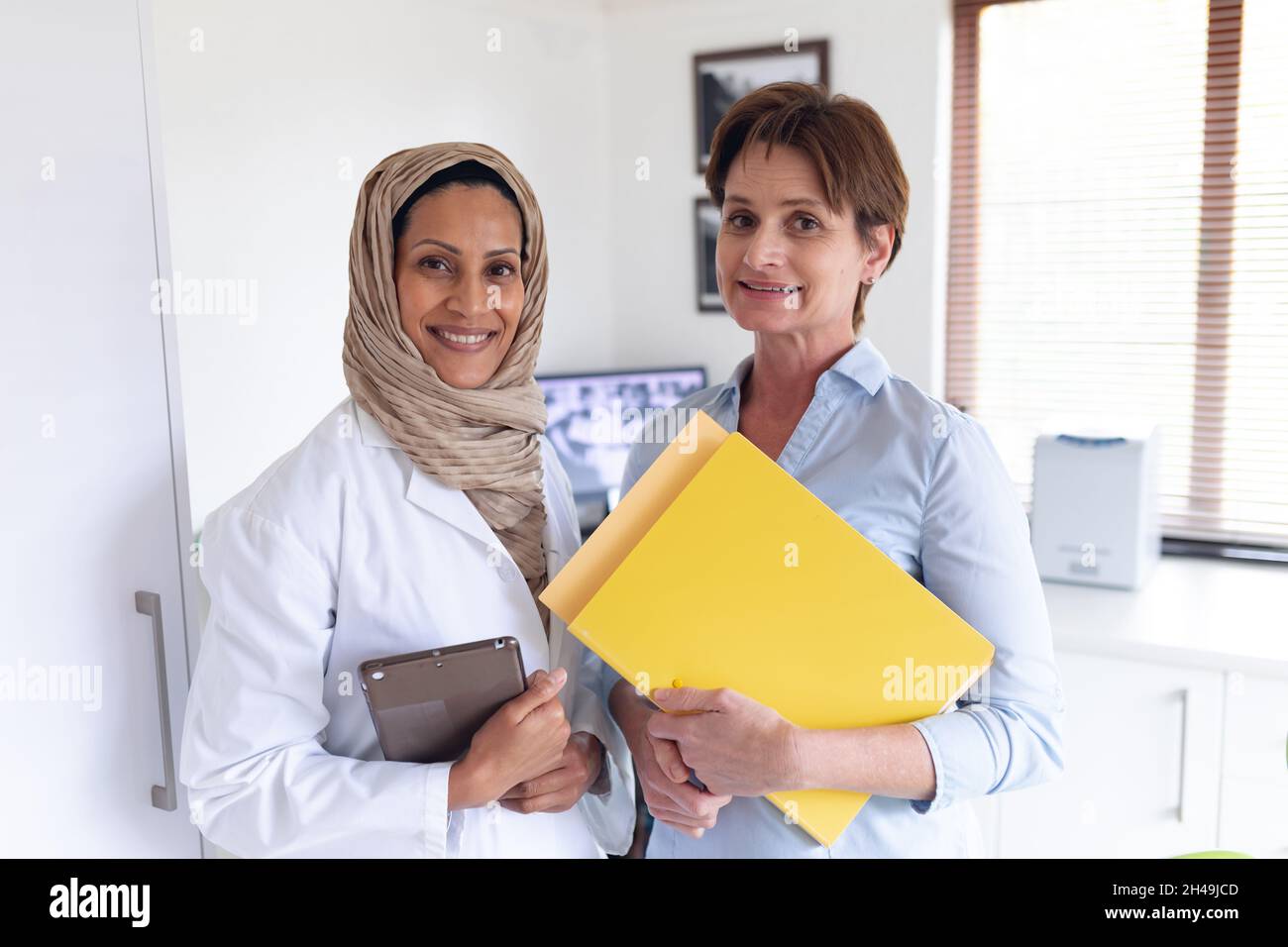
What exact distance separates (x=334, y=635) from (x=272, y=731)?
0.11 meters

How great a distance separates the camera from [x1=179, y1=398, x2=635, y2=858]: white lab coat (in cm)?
105

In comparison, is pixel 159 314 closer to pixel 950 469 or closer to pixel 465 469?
pixel 465 469

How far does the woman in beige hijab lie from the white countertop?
1422mm

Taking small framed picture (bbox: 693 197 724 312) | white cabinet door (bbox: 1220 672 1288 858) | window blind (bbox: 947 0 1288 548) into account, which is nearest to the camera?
white cabinet door (bbox: 1220 672 1288 858)

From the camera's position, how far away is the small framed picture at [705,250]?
307 cm

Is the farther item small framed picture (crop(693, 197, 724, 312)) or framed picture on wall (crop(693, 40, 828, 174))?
small framed picture (crop(693, 197, 724, 312))

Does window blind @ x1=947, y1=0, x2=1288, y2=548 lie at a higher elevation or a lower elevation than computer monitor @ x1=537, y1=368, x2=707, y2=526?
higher

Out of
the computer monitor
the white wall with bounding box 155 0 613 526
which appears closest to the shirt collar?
the white wall with bounding box 155 0 613 526

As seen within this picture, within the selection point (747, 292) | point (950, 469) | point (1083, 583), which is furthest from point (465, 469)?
point (1083, 583)

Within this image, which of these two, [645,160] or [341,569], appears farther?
[645,160]

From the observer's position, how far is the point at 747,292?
124 cm

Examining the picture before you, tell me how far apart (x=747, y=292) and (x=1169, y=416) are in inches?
74.6

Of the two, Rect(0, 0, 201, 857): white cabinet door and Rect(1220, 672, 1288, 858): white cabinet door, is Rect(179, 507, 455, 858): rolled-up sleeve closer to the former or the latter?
Rect(0, 0, 201, 857): white cabinet door
